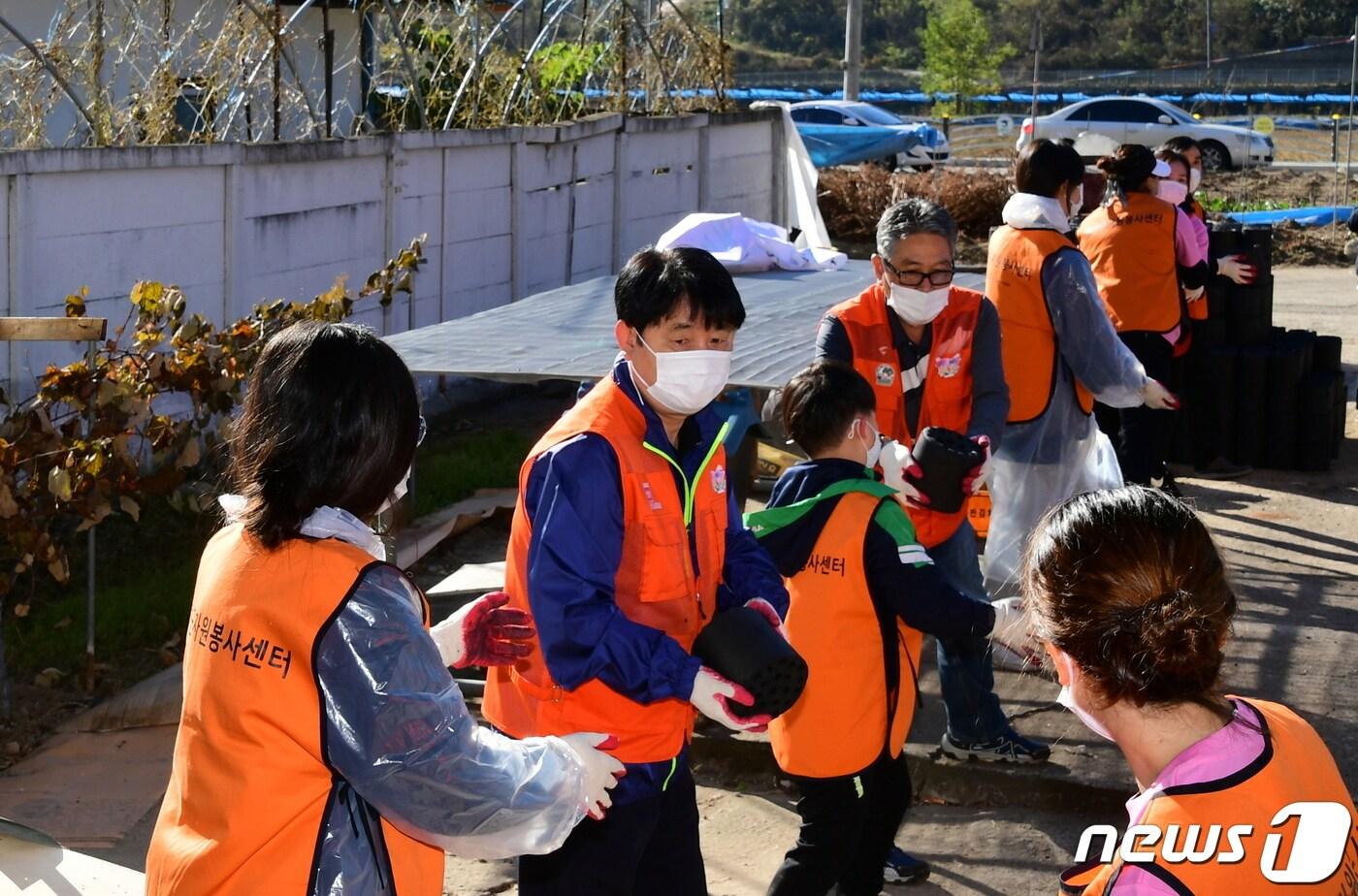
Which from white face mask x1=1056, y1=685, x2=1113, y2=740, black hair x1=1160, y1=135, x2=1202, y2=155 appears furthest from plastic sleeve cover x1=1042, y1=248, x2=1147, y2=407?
white face mask x1=1056, y1=685, x2=1113, y2=740

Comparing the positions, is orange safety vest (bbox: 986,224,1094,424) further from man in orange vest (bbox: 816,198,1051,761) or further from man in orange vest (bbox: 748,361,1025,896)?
man in orange vest (bbox: 748,361,1025,896)

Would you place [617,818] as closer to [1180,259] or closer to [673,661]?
[673,661]

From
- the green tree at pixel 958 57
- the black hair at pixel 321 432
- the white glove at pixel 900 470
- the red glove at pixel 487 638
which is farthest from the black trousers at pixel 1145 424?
the green tree at pixel 958 57

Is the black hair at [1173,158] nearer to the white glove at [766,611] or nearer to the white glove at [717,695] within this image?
the white glove at [766,611]

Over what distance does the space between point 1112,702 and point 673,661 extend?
1178 millimetres

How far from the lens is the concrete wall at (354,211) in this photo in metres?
7.96

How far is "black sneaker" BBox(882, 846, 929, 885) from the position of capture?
465cm

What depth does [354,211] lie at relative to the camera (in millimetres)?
10156

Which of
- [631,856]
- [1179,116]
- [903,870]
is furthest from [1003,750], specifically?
[1179,116]

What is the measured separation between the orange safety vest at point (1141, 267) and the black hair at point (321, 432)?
20.5ft

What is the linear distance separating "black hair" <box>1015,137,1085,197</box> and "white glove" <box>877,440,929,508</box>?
5.90 feet

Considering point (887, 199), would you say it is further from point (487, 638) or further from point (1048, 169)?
point (487, 638)

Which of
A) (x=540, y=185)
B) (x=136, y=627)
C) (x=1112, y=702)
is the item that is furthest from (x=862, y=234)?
(x=1112, y=702)

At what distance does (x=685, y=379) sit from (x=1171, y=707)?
1.47 meters
